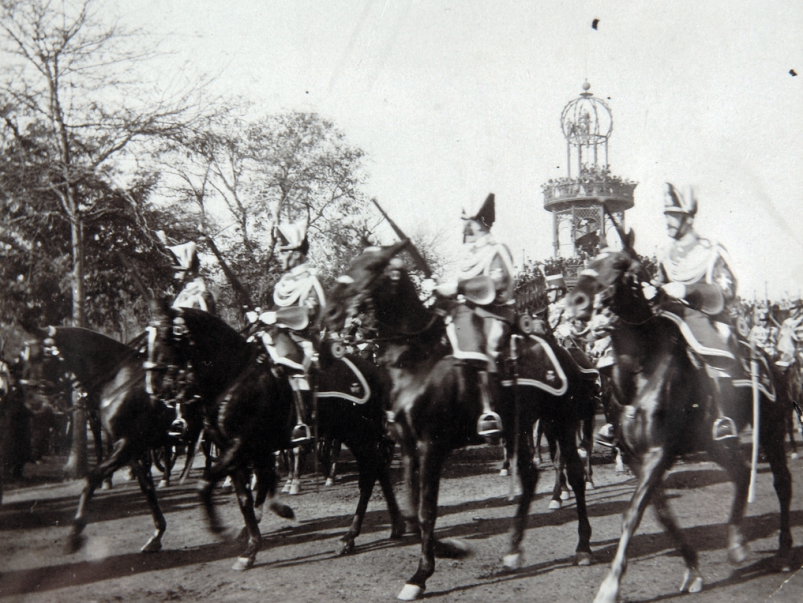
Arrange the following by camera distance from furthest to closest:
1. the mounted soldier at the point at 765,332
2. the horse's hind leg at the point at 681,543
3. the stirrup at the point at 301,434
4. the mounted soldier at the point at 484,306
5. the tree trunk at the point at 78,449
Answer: the mounted soldier at the point at 765,332 < the tree trunk at the point at 78,449 < the stirrup at the point at 301,434 < the mounted soldier at the point at 484,306 < the horse's hind leg at the point at 681,543

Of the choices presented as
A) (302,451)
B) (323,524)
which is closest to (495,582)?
(323,524)

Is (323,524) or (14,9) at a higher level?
(14,9)

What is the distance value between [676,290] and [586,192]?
145 inches

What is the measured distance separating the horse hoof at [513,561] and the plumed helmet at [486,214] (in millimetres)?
3168

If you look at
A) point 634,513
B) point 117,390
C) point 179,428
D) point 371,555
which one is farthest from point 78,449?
Result: point 634,513

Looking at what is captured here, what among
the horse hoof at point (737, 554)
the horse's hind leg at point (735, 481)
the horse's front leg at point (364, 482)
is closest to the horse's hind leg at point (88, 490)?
the horse's front leg at point (364, 482)

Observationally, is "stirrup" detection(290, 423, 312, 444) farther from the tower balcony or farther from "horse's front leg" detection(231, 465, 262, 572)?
the tower balcony

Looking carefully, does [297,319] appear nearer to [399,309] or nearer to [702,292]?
[399,309]

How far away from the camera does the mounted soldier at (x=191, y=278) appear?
8.55 m

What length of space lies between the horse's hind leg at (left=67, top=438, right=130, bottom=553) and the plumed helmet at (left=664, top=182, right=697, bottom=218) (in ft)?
19.7

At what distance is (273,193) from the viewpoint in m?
14.6

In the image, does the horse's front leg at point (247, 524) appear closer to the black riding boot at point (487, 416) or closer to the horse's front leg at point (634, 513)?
the black riding boot at point (487, 416)

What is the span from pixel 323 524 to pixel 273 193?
7.80m

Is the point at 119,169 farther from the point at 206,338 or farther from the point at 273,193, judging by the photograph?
the point at 206,338
